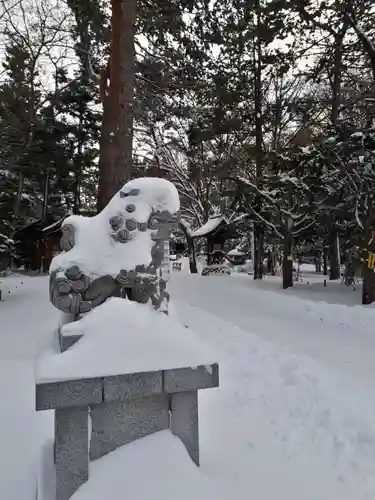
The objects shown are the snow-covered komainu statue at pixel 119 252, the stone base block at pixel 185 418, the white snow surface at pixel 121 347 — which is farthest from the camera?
the snow-covered komainu statue at pixel 119 252

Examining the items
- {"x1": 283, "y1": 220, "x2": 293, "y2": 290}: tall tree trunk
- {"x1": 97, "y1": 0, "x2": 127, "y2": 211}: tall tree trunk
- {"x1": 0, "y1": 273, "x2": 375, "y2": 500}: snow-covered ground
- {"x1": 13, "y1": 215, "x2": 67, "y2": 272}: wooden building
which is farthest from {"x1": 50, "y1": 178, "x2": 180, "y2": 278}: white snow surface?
{"x1": 13, "y1": 215, "x2": 67, "y2": 272}: wooden building

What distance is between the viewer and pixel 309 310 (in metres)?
7.88

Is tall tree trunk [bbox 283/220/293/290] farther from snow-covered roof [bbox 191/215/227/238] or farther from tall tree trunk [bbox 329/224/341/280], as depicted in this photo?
snow-covered roof [bbox 191/215/227/238]

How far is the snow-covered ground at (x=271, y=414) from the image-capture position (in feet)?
7.44

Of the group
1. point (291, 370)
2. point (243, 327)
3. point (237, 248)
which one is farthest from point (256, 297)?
point (237, 248)

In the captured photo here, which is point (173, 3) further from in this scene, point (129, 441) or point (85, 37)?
point (129, 441)

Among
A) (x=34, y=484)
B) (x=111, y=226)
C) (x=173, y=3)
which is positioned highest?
(x=173, y=3)

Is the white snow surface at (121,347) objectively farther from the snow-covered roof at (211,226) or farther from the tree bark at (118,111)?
the snow-covered roof at (211,226)

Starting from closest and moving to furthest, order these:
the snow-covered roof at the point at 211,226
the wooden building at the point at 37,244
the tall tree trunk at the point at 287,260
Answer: the tall tree trunk at the point at 287,260 → the snow-covered roof at the point at 211,226 → the wooden building at the point at 37,244

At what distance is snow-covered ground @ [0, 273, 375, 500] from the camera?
2268mm

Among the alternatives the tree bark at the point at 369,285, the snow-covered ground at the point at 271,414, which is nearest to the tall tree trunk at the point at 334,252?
the tree bark at the point at 369,285

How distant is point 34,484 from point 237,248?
27856 mm

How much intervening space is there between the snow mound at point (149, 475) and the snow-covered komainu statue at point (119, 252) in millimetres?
735

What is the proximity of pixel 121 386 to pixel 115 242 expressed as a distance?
33.5 inches
